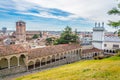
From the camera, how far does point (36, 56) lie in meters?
32.8

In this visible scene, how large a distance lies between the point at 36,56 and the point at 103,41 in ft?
107

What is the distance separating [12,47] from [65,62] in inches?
643

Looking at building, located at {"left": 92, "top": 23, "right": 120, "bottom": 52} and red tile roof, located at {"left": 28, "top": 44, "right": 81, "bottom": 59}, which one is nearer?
red tile roof, located at {"left": 28, "top": 44, "right": 81, "bottom": 59}

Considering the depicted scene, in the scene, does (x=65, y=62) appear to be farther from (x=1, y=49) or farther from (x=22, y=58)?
(x=1, y=49)

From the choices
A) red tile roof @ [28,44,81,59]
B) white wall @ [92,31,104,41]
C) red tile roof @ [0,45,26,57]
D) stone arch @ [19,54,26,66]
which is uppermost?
white wall @ [92,31,104,41]

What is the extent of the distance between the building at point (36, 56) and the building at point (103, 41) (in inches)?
260

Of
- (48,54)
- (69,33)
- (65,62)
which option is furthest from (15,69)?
(69,33)

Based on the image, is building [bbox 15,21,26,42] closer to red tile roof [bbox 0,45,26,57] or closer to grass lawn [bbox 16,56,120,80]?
red tile roof [bbox 0,45,26,57]

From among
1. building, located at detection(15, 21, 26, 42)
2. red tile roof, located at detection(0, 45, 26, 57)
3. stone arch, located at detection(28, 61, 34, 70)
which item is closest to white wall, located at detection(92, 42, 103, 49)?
stone arch, located at detection(28, 61, 34, 70)

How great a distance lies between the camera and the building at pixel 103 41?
2260 inches

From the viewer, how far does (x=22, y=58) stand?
103ft

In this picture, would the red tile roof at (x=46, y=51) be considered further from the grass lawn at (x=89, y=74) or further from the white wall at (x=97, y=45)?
the white wall at (x=97, y=45)

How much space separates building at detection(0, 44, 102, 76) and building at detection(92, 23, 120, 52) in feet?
21.6

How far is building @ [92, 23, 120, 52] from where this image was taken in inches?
2260
